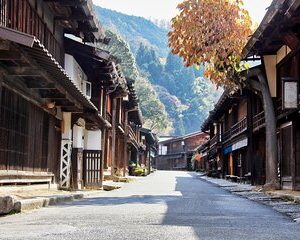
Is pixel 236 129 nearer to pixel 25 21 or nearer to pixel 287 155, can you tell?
pixel 287 155

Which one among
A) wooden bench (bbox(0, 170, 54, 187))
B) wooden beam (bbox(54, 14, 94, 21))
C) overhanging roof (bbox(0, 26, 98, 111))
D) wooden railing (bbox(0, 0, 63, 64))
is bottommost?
wooden bench (bbox(0, 170, 54, 187))

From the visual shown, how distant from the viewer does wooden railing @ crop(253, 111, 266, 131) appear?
2714cm

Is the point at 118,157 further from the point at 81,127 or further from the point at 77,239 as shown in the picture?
the point at 77,239

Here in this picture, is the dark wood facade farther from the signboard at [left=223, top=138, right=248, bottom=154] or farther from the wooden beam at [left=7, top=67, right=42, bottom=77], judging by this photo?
the wooden beam at [left=7, top=67, right=42, bottom=77]

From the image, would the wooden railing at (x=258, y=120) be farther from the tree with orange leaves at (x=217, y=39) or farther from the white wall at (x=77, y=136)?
the white wall at (x=77, y=136)

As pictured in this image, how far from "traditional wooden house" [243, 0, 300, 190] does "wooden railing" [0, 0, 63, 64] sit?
7.25 meters

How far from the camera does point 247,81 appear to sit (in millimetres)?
22812

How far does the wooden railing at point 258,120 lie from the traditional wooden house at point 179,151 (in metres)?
68.6

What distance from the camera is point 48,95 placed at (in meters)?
17.4

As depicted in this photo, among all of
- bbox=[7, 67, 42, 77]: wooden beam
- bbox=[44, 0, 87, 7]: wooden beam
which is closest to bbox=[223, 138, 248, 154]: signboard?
bbox=[44, 0, 87, 7]: wooden beam

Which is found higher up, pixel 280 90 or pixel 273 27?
pixel 273 27

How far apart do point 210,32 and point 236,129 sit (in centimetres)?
1905

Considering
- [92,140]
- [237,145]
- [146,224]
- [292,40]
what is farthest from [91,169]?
[146,224]

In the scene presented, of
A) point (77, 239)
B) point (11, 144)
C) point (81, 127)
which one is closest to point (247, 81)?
point (81, 127)
